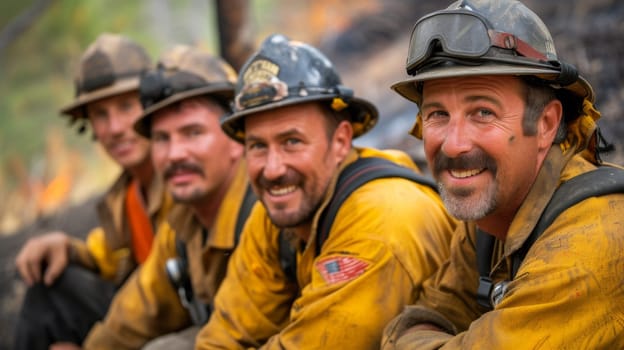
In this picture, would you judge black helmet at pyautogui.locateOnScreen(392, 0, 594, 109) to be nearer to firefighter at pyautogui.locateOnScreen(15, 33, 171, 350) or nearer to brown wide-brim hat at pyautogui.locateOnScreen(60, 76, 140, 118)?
firefighter at pyautogui.locateOnScreen(15, 33, 171, 350)

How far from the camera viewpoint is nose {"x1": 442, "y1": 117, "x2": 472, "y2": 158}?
9.43 ft

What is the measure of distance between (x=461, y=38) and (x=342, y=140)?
4.11 feet

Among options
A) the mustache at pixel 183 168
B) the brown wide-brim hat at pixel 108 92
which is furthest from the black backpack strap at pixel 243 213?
the brown wide-brim hat at pixel 108 92

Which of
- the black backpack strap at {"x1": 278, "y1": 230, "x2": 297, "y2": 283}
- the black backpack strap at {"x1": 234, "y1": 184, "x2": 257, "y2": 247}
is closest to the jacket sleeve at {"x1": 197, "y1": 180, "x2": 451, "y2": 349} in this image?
the black backpack strap at {"x1": 278, "y1": 230, "x2": 297, "y2": 283}

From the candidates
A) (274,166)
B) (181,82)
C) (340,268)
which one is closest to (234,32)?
(181,82)

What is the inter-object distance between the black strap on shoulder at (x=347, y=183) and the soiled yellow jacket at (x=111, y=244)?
239 centimetres

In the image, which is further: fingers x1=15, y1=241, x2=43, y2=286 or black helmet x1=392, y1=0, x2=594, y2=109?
fingers x1=15, y1=241, x2=43, y2=286

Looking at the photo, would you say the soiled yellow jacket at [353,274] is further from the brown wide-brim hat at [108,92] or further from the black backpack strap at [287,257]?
the brown wide-brim hat at [108,92]

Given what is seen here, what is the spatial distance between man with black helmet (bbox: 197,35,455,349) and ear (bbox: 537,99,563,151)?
0.75 m

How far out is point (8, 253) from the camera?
10.1m

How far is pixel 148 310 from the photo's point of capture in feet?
17.9

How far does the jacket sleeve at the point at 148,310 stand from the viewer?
544 centimetres

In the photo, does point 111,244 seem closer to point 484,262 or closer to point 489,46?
point 484,262

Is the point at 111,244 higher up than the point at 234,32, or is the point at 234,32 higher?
the point at 234,32
